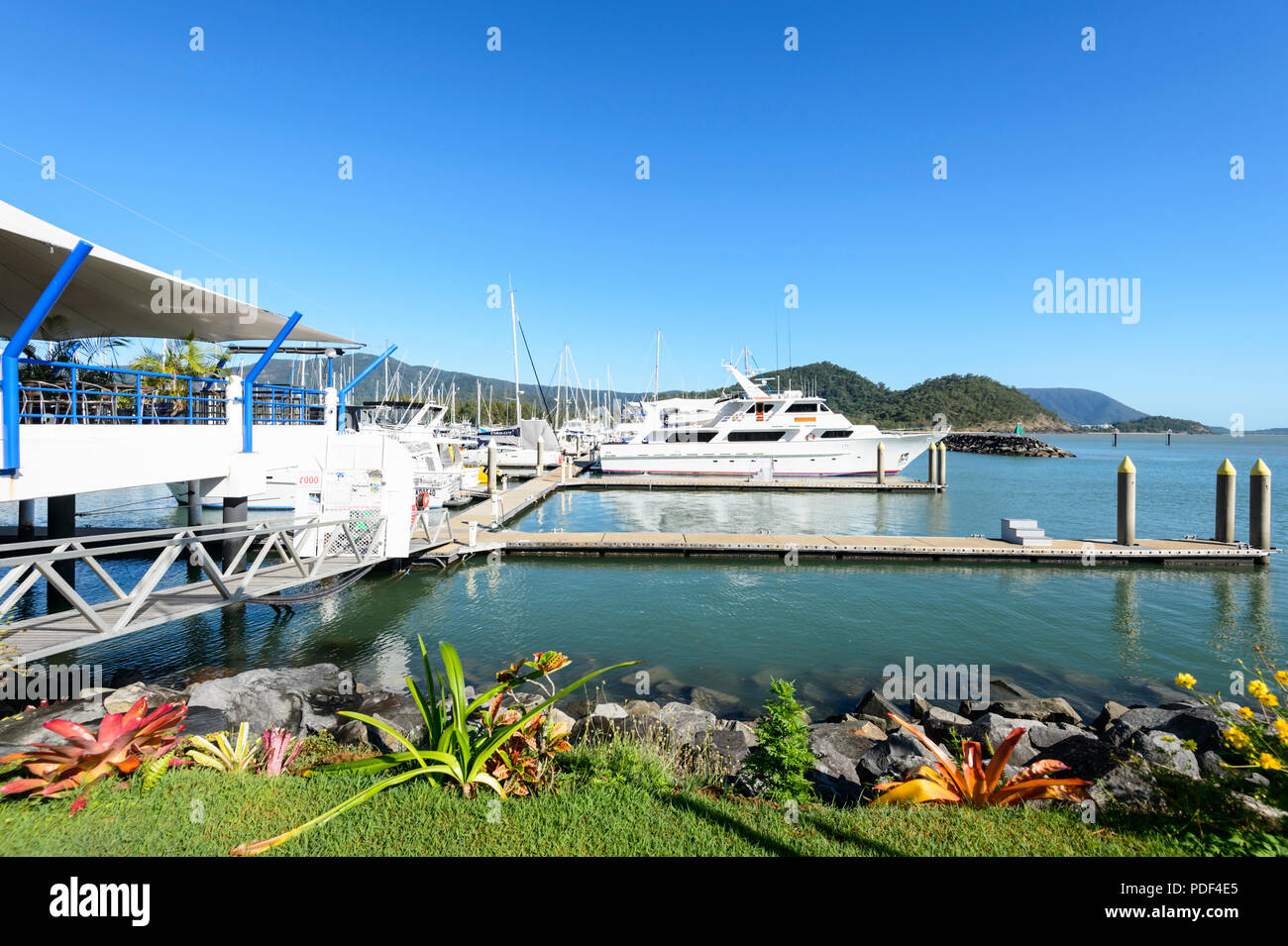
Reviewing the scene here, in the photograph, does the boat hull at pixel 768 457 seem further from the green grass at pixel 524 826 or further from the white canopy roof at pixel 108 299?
the green grass at pixel 524 826

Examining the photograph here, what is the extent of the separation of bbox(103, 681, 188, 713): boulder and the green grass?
382 centimetres

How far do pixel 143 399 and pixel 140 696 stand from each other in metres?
8.23

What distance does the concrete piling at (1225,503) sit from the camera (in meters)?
15.6

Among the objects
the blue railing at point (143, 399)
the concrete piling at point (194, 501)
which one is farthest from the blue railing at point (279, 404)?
Result: the concrete piling at point (194, 501)

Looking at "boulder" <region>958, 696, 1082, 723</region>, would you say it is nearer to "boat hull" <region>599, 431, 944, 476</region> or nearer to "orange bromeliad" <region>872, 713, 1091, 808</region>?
"orange bromeliad" <region>872, 713, 1091, 808</region>

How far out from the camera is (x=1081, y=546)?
53.3 ft

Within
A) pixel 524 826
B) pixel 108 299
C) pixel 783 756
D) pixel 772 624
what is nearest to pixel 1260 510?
pixel 772 624

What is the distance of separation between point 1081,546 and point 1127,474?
97.5 inches

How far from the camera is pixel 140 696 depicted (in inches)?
279

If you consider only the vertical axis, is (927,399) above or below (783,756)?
above

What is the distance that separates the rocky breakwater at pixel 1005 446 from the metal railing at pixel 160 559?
2898 inches

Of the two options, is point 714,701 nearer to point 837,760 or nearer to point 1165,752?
point 837,760

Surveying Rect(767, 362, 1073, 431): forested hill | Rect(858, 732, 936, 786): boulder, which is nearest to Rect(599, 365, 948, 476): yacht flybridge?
Rect(858, 732, 936, 786): boulder
